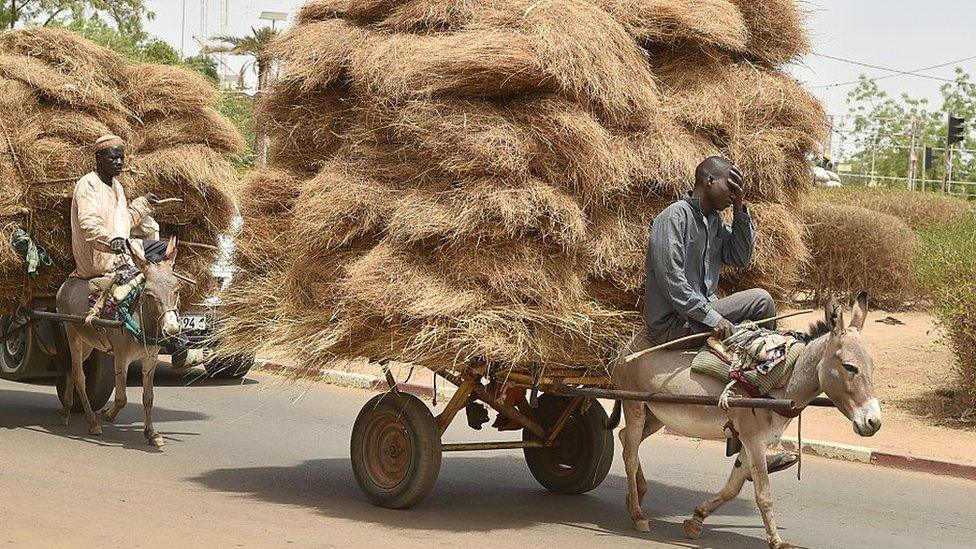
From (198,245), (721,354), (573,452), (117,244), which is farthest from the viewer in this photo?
(198,245)

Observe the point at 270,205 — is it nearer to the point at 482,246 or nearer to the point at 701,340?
the point at 482,246

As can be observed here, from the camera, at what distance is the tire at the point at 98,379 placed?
36.9 ft

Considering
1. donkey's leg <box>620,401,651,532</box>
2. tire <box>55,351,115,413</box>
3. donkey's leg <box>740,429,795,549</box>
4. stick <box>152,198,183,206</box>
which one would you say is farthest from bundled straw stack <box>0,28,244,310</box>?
donkey's leg <box>740,429,795,549</box>

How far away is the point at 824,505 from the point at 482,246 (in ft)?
11.3

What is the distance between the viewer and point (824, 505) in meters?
8.66

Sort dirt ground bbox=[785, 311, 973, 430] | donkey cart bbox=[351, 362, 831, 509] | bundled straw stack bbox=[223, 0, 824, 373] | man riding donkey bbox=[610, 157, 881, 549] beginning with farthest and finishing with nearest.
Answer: dirt ground bbox=[785, 311, 973, 430]
donkey cart bbox=[351, 362, 831, 509]
bundled straw stack bbox=[223, 0, 824, 373]
man riding donkey bbox=[610, 157, 881, 549]

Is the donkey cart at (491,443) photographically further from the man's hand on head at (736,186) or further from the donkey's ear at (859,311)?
the man's hand on head at (736,186)

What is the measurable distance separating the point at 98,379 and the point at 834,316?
7393 millimetres

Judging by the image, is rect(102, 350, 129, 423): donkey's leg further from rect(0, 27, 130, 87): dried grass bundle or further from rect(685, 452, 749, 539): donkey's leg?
rect(685, 452, 749, 539): donkey's leg

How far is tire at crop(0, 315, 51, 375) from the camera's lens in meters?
11.2

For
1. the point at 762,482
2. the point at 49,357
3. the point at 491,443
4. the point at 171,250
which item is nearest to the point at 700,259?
the point at 762,482

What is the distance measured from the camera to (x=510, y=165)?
6949 millimetres

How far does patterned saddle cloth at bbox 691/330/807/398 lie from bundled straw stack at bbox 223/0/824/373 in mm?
778

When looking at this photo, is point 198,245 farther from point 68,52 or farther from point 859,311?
point 859,311
